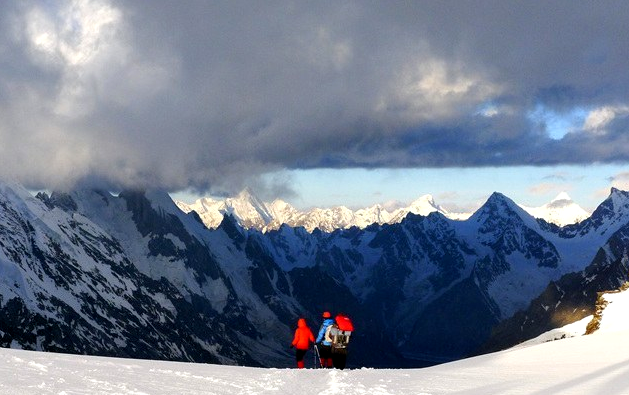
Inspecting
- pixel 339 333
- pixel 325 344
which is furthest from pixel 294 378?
pixel 339 333

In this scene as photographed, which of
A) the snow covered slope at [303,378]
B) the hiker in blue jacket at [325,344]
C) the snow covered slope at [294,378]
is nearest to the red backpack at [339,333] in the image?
the hiker in blue jacket at [325,344]

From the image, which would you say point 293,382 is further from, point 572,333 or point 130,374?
point 572,333

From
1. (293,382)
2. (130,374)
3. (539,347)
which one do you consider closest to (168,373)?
(130,374)

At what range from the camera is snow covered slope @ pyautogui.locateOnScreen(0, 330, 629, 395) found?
26.0 metres

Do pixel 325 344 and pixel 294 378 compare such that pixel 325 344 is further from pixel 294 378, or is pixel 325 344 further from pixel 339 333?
pixel 294 378

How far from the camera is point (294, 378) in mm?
30828

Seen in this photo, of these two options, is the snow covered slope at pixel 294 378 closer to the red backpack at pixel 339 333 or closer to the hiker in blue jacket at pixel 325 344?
the red backpack at pixel 339 333

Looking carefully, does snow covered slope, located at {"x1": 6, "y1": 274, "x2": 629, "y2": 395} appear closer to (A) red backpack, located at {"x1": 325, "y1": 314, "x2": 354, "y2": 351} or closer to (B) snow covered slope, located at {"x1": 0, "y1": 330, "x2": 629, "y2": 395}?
(B) snow covered slope, located at {"x1": 0, "y1": 330, "x2": 629, "y2": 395}

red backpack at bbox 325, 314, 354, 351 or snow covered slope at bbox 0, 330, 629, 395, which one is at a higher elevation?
red backpack at bbox 325, 314, 354, 351

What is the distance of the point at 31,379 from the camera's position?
26000 millimetres

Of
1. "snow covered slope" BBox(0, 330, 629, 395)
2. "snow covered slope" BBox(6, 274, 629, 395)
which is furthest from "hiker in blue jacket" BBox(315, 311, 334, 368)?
"snow covered slope" BBox(6, 274, 629, 395)

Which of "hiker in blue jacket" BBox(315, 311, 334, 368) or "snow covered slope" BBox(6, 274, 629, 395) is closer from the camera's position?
"snow covered slope" BBox(6, 274, 629, 395)

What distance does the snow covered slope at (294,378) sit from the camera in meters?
26.0

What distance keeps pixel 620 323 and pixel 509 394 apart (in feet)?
135
